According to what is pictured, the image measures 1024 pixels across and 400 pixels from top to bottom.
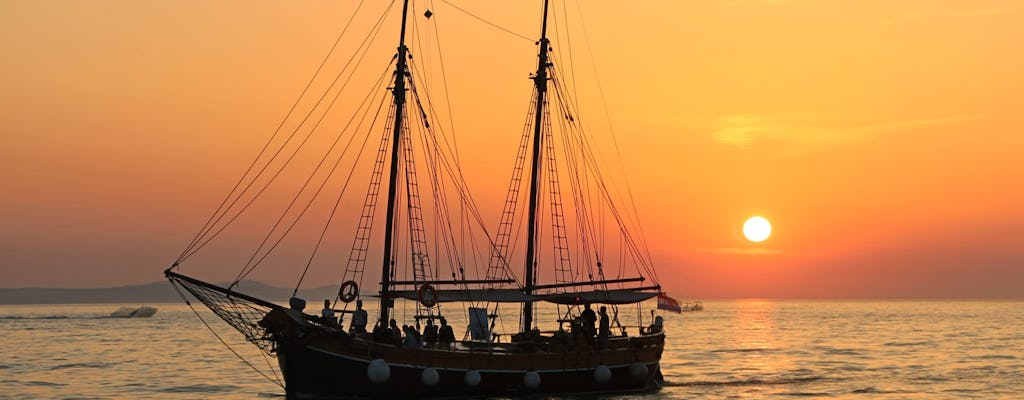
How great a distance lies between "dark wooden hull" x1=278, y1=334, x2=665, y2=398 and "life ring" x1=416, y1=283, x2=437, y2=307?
2482 millimetres

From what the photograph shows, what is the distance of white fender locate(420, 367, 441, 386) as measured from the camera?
4853 centimetres

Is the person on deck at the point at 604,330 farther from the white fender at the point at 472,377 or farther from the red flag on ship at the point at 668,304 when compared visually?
the white fender at the point at 472,377

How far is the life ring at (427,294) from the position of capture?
51.8 meters

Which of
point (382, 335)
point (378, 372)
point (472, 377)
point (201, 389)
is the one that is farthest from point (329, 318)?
point (201, 389)

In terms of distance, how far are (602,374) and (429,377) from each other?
9.78 meters

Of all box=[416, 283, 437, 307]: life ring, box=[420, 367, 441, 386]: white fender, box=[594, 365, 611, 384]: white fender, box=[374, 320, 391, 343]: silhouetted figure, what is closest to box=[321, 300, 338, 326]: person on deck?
box=[374, 320, 391, 343]: silhouetted figure

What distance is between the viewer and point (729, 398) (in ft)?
201

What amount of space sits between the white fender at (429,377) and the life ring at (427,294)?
3861 mm

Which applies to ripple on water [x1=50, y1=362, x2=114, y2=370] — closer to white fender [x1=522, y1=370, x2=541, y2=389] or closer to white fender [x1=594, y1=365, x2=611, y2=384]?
white fender [x1=522, y1=370, x2=541, y2=389]

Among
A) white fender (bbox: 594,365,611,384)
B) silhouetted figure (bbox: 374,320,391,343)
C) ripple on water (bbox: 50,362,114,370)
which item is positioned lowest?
ripple on water (bbox: 50,362,114,370)

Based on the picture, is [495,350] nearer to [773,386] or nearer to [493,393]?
[493,393]

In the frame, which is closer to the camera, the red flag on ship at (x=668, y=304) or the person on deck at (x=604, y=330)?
the person on deck at (x=604, y=330)

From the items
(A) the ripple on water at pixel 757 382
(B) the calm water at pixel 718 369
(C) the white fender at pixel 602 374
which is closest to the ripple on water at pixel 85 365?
(B) the calm water at pixel 718 369

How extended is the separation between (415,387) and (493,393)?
154 inches
